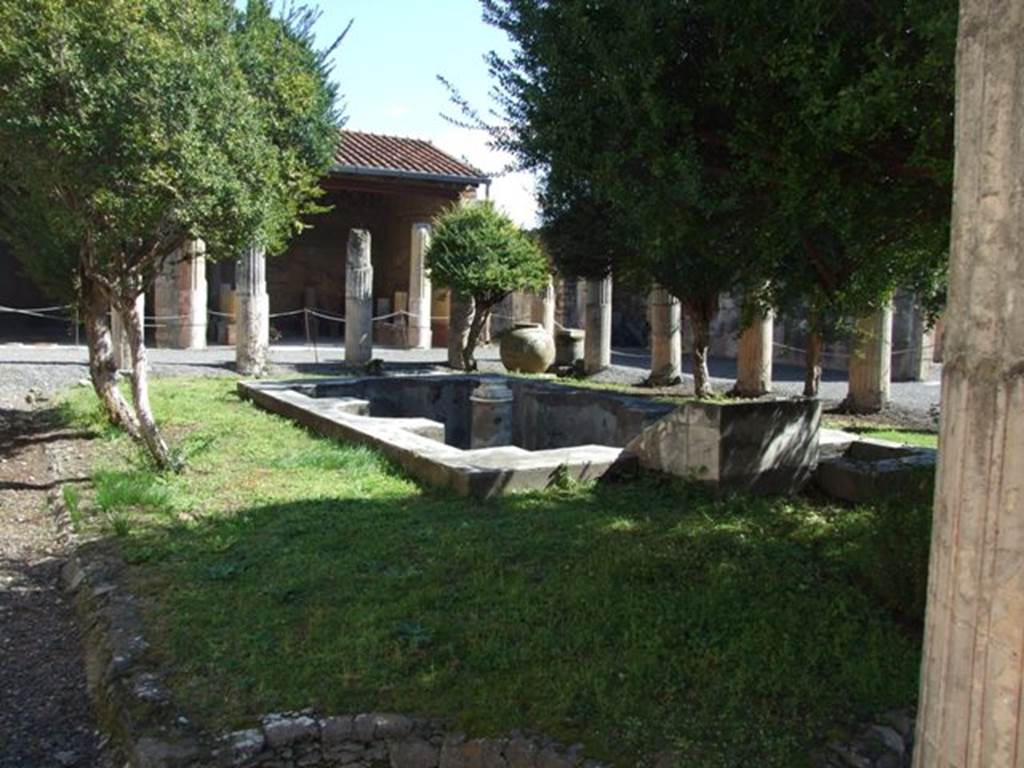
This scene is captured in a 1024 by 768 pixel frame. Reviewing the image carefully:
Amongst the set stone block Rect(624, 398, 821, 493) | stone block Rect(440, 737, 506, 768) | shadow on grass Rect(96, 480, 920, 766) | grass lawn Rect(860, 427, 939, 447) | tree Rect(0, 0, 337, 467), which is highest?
tree Rect(0, 0, 337, 467)

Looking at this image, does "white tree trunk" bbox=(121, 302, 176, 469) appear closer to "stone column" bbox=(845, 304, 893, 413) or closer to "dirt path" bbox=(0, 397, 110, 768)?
"dirt path" bbox=(0, 397, 110, 768)

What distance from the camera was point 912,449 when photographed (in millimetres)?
6207

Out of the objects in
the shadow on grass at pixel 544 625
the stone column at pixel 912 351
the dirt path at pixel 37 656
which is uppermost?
the stone column at pixel 912 351

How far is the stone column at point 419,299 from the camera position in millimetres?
19656

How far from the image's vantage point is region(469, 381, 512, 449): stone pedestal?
8.79m

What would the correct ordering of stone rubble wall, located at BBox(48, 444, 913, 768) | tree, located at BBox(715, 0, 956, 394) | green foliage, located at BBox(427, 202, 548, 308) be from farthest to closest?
green foliage, located at BBox(427, 202, 548, 308) → tree, located at BBox(715, 0, 956, 394) → stone rubble wall, located at BBox(48, 444, 913, 768)

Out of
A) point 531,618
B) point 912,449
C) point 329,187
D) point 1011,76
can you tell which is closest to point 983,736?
point 1011,76

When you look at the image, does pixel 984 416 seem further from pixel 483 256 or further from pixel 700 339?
pixel 483 256

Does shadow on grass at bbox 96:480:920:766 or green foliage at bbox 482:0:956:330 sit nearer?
shadow on grass at bbox 96:480:920:766

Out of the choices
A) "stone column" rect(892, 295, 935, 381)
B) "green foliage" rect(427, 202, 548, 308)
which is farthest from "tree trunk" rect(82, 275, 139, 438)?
"stone column" rect(892, 295, 935, 381)

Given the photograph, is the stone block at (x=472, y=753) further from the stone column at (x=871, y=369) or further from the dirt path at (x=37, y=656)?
the stone column at (x=871, y=369)

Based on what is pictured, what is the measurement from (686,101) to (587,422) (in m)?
5.32

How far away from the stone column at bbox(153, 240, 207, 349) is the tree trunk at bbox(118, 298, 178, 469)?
10.5 metres

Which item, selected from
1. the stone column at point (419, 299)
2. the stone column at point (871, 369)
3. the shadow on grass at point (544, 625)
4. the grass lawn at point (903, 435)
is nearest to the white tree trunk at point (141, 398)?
the shadow on grass at point (544, 625)
